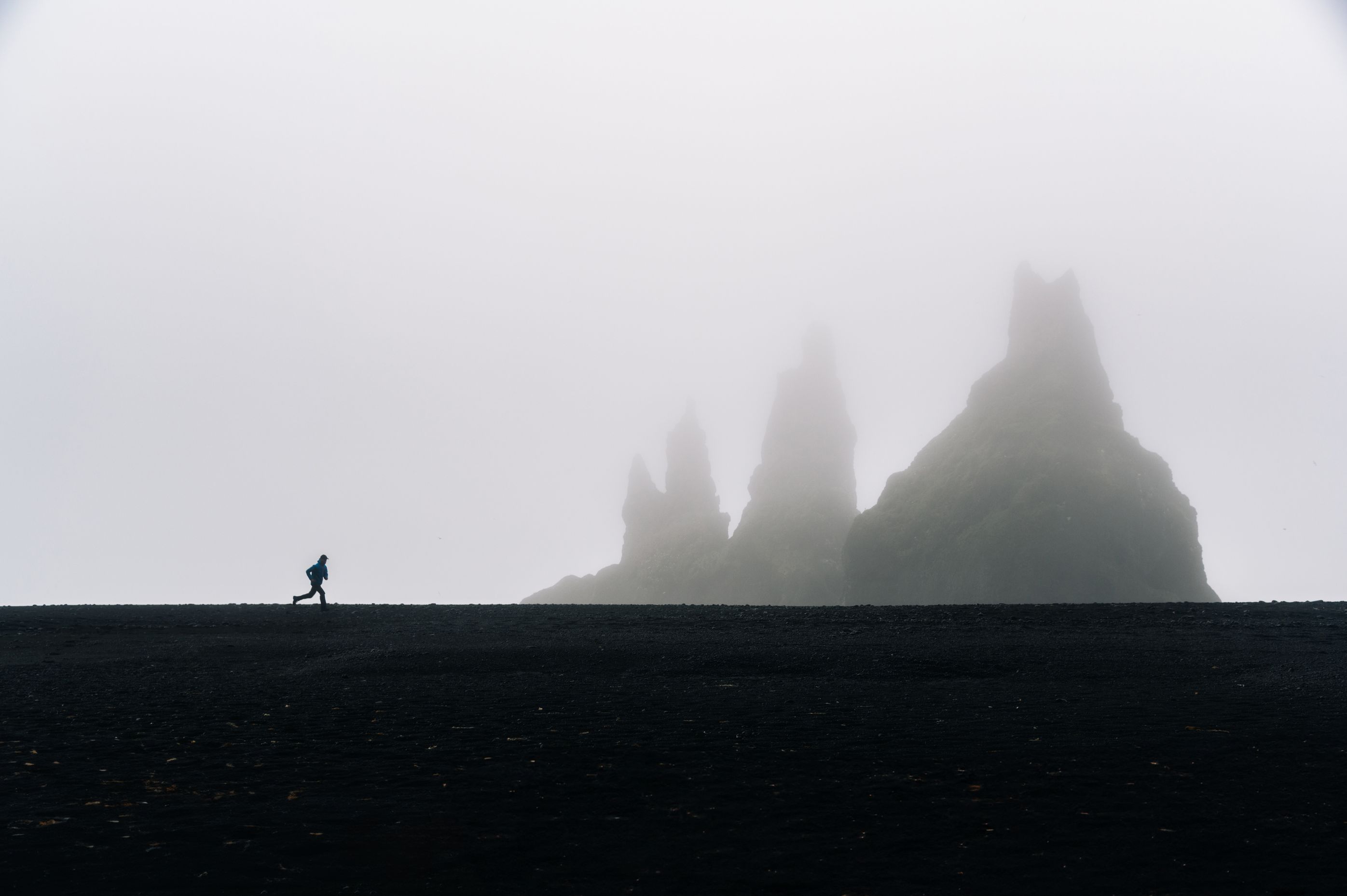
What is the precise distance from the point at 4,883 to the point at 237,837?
1695 mm

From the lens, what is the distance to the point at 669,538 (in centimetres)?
14000

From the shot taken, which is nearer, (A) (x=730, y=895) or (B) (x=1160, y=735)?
(A) (x=730, y=895)

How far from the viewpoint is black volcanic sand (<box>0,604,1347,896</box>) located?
7.52 meters

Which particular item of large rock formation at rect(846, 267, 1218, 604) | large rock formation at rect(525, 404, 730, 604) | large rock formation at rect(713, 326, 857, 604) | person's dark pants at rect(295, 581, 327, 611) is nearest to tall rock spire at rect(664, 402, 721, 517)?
large rock formation at rect(525, 404, 730, 604)

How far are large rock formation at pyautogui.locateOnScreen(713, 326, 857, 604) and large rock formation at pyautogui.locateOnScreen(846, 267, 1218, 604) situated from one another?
26.4 metres

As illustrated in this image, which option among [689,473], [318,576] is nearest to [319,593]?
[318,576]

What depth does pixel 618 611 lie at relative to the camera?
34.3 metres

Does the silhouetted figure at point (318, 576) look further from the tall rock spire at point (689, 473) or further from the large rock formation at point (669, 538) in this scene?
the tall rock spire at point (689, 473)

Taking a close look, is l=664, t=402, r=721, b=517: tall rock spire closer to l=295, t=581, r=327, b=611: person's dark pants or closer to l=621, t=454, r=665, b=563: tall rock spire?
l=621, t=454, r=665, b=563: tall rock spire

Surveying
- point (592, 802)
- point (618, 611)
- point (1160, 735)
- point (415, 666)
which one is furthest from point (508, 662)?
point (618, 611)

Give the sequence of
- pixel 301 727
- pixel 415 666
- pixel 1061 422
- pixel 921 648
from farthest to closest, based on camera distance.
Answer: pixel 1061 422, pixel 921 648, pixel 415 666, pixel 301 727

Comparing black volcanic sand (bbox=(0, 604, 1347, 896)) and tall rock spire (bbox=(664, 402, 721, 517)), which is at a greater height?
tall rock spire (bbox=(664, 402, 721, 517))

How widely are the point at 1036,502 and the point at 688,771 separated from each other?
72.8 meters

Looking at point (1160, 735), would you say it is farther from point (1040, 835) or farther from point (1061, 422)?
point (1061, 422)
